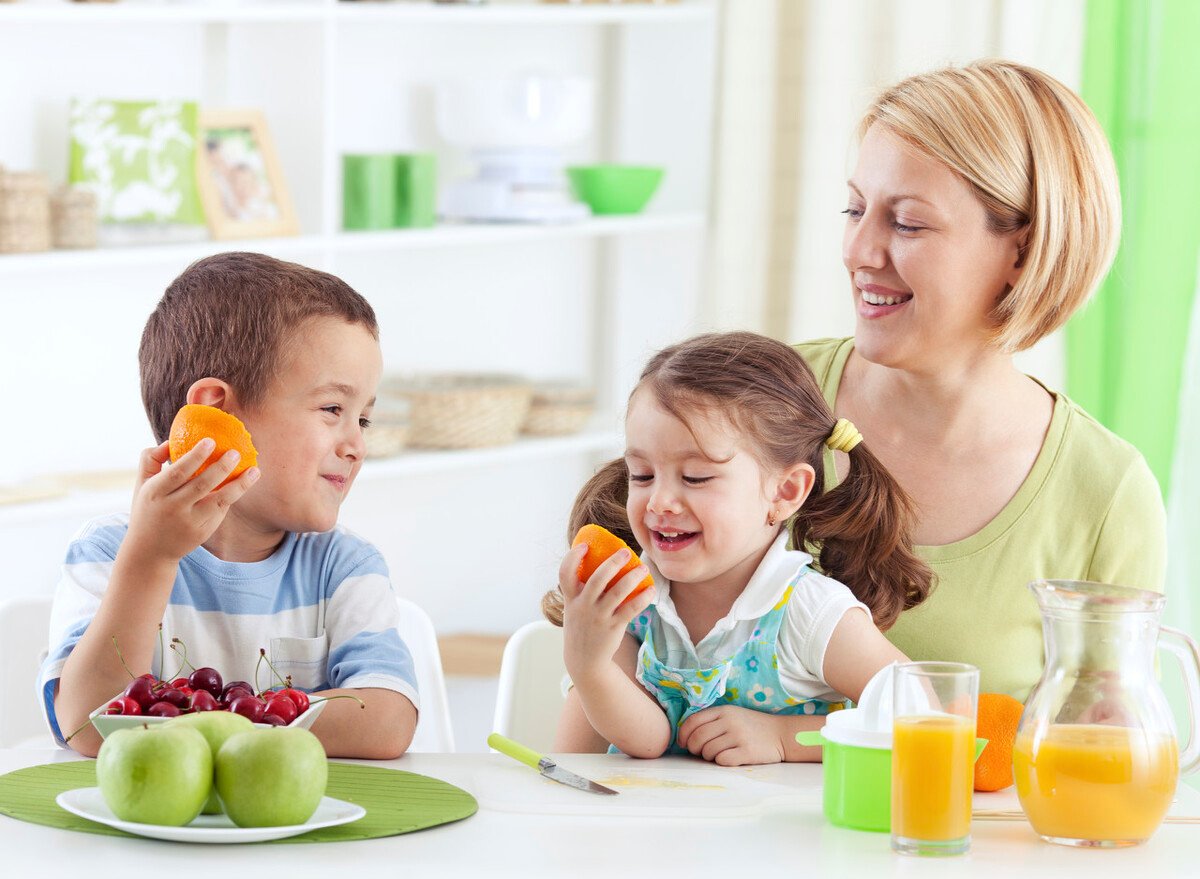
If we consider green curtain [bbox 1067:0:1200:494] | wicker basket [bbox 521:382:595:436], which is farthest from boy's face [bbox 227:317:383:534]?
wicker basket [bbox 521:382:595:436]

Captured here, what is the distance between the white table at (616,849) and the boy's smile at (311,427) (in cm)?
36

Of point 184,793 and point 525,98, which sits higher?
point 525,98

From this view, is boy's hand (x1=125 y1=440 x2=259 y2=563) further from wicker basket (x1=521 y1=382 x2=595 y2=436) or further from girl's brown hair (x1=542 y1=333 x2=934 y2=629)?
wicker basket (x1=521 y1=382 x2=595 y2=436)

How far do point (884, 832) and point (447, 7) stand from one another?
2.35 metres

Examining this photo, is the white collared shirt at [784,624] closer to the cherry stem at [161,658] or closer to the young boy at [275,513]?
the young boy at [275,513]

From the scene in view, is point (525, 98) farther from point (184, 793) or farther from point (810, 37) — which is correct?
point (184, 793)

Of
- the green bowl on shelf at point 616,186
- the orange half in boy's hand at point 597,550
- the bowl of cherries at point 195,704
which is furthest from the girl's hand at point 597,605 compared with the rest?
the green bowl on shelf at point 616,186

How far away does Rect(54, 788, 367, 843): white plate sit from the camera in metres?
1.14

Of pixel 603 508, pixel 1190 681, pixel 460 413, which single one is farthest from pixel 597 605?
pixel 460 413

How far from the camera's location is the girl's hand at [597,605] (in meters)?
1.36

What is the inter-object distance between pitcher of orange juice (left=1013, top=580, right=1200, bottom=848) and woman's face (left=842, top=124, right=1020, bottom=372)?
664 mm

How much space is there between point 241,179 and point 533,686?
4.58 feet

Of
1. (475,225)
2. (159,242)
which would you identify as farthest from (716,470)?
(475,225)

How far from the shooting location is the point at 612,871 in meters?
1.14
